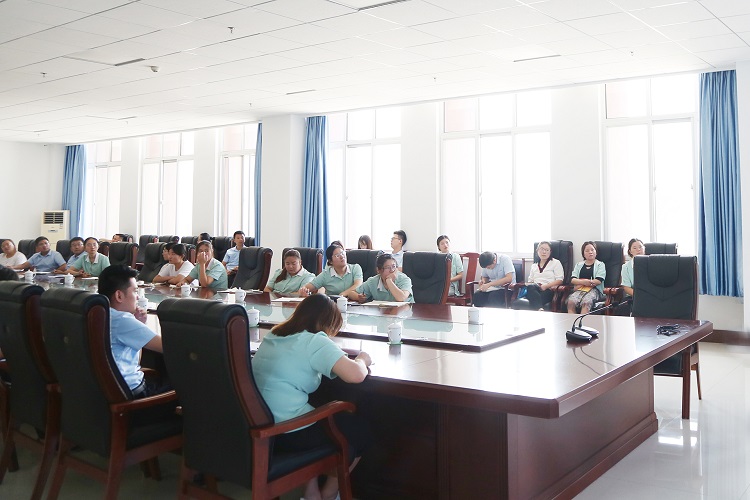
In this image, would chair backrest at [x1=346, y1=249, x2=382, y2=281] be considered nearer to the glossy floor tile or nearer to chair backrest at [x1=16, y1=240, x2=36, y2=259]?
the glossy floor tile

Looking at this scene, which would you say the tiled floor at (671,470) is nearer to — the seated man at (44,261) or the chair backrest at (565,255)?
the chair backrest at (565,255)

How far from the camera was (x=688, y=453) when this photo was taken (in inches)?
152

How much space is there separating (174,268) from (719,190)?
5941mm

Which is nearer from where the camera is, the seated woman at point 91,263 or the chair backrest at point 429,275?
the chair backrest at point 429,275

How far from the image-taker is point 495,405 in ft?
7.88

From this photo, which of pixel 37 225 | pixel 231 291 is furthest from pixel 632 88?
pixel 37 225

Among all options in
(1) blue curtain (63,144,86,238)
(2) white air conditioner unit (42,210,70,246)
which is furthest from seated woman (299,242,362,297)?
(2) white air conditioner unit (42,210,70,246)

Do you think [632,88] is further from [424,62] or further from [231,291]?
[231,291]

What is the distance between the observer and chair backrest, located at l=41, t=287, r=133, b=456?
266 centimetres

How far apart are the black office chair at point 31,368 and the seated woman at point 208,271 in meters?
3.53

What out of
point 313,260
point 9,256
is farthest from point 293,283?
point 9,256

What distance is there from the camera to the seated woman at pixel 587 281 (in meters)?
7.33

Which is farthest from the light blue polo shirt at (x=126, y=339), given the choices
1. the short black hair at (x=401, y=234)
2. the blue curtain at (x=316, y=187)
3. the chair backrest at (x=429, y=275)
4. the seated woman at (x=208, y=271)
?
the blue curtain at (x=316, y=187)

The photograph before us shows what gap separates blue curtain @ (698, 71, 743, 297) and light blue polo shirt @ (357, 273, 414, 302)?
375 centimetres
